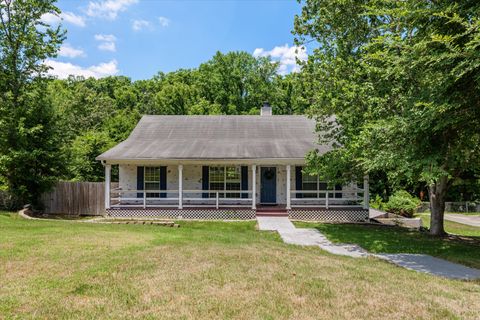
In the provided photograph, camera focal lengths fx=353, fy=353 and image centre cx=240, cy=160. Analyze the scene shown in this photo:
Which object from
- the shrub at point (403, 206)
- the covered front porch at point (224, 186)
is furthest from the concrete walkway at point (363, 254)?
the shrub at point (403, 206)

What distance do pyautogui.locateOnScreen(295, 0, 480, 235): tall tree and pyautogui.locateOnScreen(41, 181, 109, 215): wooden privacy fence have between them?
37.2 feet

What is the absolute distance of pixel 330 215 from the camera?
667 inches

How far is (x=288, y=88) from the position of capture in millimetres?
39781

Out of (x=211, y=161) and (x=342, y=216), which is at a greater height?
(x=211, y=161)

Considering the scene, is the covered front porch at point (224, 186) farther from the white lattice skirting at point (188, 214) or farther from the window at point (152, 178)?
the white lattice skirting at point (188, 214)

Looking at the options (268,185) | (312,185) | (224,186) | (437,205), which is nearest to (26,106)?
(224,186)

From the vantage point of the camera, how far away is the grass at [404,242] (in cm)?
979

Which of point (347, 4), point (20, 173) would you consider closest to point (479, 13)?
point (347, 4)

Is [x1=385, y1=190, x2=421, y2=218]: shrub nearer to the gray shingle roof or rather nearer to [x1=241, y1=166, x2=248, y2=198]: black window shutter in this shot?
the gray shingle roof

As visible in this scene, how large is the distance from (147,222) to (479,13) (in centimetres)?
1277

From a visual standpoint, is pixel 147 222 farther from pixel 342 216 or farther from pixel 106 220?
pixel 342 216

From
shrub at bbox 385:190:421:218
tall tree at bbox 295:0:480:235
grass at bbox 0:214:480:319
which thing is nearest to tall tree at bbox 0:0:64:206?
grass at bbox 0:214:480:319

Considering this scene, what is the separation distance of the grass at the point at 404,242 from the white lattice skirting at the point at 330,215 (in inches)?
65.5

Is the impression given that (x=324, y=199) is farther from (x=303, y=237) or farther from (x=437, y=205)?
(x=303, y=237)
